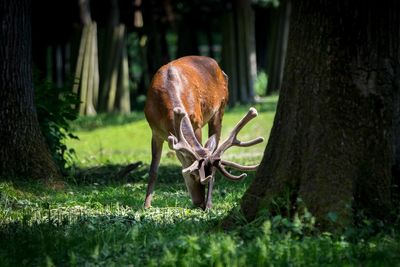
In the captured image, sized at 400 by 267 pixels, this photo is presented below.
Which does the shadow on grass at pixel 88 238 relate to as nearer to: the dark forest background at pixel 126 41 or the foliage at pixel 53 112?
the foliage at pixel 53 112

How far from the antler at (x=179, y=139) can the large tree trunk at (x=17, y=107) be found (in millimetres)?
1787

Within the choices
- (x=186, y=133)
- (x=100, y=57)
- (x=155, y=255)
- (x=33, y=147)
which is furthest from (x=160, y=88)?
(x=100, y=57)

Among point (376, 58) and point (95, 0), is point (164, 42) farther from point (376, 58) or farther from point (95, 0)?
point (376, 58)

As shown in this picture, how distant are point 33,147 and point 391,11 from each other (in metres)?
4.94

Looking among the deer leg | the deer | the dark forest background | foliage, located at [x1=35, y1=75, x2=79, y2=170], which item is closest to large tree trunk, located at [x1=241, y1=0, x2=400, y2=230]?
the deer

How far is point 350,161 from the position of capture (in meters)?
6.80

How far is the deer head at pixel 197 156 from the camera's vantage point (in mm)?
9305

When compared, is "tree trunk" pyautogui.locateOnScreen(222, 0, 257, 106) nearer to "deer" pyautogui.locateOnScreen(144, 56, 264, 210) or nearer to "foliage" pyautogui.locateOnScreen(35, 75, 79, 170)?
"foliage" pyautogui.locateOnScreen(35, 75, 79, 170)

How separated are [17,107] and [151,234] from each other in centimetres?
379

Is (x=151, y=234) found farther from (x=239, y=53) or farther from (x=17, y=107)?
(x=239, y=53)

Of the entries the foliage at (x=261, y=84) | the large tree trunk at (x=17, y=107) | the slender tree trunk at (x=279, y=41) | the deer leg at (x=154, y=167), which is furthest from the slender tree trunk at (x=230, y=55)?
the large tree trunk at (x=17, y=107)

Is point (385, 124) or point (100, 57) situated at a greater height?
point (385, 124)

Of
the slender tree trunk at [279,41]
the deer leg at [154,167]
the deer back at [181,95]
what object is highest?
the deer back at [181,95]

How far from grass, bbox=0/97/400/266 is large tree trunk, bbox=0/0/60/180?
12.0 inches
